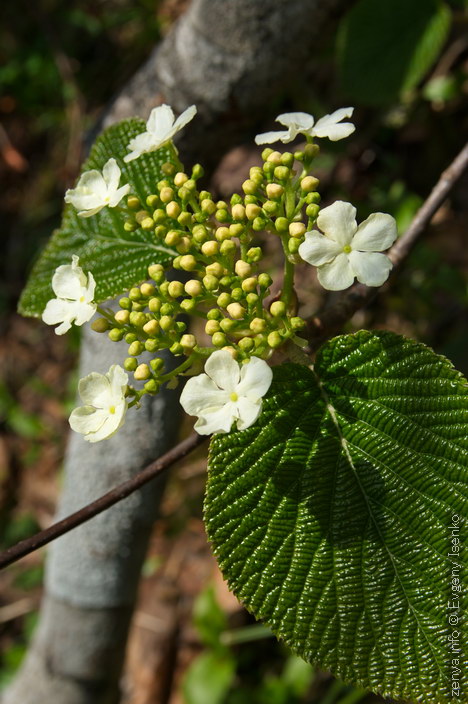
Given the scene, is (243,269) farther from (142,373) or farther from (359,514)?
(359,514)

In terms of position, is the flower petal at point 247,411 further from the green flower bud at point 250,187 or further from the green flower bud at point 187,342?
the green flower bud at point 250,187

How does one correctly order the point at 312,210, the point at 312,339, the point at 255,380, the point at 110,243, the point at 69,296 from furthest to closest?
the point at 110,243, the point at 312,339, the point at 69,296, the point at 312,210, the point at 255,380

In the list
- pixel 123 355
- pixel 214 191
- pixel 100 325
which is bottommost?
pixel 214 191

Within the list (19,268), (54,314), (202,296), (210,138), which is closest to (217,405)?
(202,296)

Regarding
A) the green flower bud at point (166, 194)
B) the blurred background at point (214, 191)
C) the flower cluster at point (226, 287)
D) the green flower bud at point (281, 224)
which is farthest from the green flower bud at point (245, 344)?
the blurred background at point (214, 191)

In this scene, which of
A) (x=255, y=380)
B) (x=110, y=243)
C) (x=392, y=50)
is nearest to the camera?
(x=255, y=380)

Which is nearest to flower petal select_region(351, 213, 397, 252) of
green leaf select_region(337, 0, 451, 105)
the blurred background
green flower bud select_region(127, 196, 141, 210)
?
green flower bud select_region(127, 196, 141, 210)

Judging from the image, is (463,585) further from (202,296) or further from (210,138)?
(210,138)

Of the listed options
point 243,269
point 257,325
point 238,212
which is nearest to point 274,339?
point 257,325
